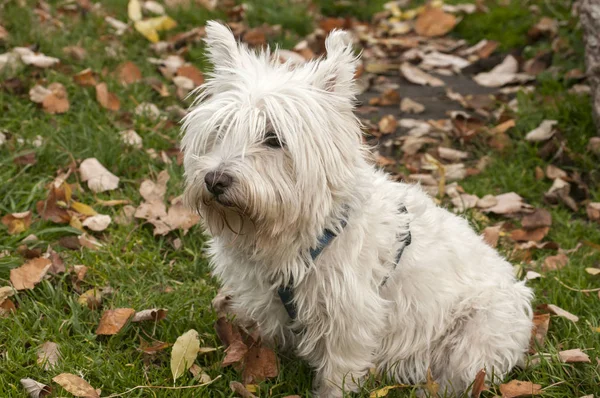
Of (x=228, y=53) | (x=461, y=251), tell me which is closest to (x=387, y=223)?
(x=461, y=251)

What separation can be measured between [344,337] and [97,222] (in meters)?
1.83

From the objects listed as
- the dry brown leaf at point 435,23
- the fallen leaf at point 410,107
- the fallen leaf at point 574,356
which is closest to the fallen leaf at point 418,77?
the fallen leaf at point 410,107

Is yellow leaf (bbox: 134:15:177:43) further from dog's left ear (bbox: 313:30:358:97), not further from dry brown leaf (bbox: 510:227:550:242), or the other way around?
dog's left ear (bbox: 313:30:358:97)

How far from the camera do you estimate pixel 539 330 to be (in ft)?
12.7

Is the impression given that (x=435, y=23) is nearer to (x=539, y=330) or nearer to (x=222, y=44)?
(x=539, y=330)

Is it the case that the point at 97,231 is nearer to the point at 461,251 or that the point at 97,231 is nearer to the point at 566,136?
the point at 461,251

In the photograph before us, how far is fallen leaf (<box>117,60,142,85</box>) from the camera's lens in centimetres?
597

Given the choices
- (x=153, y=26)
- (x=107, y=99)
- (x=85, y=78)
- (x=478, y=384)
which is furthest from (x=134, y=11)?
(x=478, y=384)

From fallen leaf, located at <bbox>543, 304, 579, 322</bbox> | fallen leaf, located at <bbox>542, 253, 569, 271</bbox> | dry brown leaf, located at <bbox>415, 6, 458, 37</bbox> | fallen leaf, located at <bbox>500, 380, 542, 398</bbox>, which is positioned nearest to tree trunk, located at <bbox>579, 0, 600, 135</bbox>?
fallen leaf, located at <bbox>542, 253, 569, 271</bbox>

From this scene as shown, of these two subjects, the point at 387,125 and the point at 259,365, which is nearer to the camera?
the point at 259,365

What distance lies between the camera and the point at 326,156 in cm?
300

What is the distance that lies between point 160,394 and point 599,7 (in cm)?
408

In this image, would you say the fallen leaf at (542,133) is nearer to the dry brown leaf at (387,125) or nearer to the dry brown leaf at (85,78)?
the dry brown leaf at (387,125)

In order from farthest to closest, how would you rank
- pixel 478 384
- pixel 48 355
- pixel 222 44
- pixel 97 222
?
1. pixel 97 222
2. pixel 48 355
3. pixel 478 384
4. pixel 222 44
